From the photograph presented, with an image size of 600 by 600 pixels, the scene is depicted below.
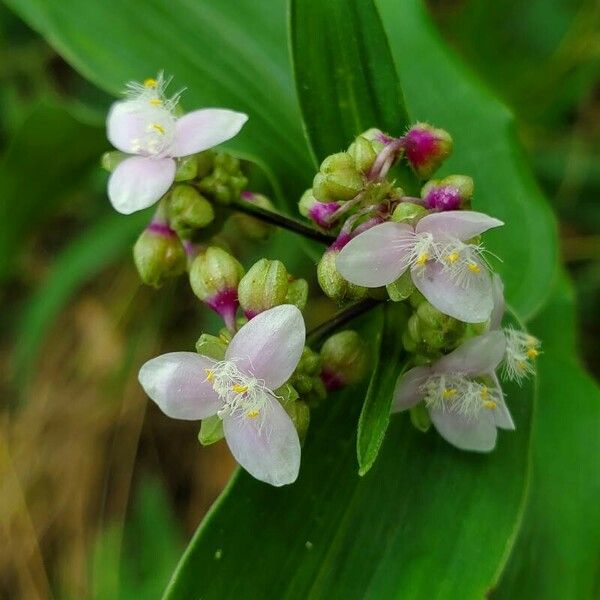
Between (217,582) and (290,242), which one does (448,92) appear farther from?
(217,582)

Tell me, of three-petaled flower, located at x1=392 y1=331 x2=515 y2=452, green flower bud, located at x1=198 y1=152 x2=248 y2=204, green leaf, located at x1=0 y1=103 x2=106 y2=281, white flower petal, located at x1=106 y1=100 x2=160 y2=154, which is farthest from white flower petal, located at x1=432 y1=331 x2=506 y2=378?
green leaf, located at x1=0 y1=103 x2=106 y2=281

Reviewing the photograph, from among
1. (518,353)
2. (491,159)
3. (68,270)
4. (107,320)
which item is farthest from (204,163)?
(107,320)

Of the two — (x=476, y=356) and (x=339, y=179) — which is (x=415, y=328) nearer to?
(x=476, y=356)

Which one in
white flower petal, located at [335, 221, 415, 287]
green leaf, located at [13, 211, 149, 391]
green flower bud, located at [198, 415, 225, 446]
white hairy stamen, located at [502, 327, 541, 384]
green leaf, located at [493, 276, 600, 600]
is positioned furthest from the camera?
green leaf, located at [13, 211, 149, 391]

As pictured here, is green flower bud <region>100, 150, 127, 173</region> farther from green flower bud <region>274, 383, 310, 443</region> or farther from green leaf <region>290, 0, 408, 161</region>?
green flower bud <region>274, 383, 310, 443</region>

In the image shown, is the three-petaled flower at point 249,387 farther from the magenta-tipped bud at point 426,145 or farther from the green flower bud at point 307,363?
the magenta-tipped bud at point 426,145

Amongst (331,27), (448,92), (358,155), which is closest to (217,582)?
(358,155)
